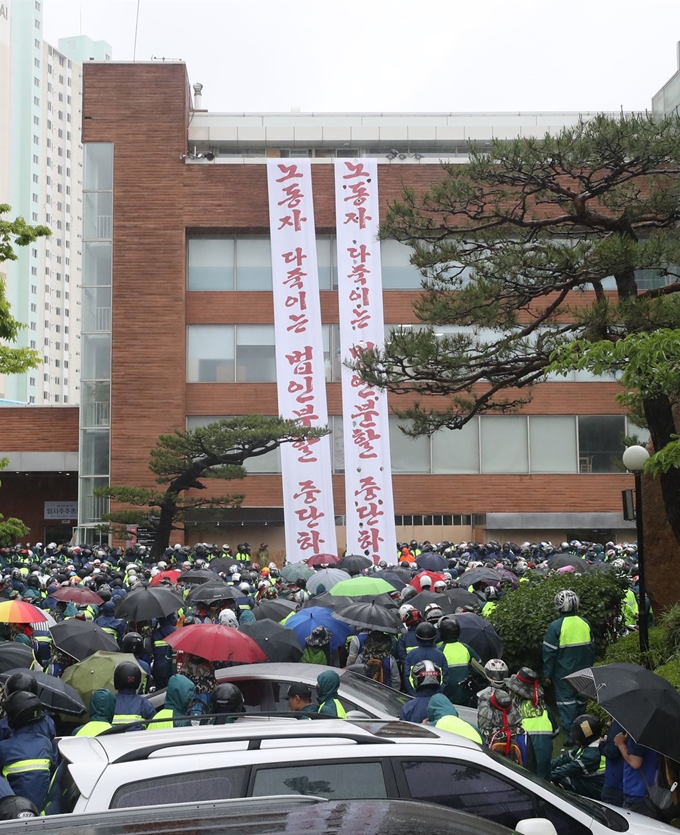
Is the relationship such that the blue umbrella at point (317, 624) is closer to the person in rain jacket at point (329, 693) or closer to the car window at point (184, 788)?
the person in rain jacket at point (329, 693)

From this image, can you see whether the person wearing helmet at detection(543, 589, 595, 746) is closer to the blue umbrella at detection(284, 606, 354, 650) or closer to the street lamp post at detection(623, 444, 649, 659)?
the street lamp post at detection(623, 444, 649, 659)

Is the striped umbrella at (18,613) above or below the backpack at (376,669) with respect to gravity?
above

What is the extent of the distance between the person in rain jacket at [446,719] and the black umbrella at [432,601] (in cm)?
470

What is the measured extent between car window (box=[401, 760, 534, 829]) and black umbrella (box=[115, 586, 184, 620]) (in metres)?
6.47

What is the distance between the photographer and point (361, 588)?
37.6 feet

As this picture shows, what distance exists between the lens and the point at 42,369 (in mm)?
99250

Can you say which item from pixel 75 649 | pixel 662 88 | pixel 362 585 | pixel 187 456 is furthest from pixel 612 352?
pixel 662 88

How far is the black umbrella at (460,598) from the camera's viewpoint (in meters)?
11.0

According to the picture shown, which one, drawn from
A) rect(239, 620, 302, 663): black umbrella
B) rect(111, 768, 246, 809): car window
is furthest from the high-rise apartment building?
rect(111, 768, 246, 809): car window

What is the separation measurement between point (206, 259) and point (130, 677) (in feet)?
96.8

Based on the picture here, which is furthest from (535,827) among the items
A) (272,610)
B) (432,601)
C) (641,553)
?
(432,601)

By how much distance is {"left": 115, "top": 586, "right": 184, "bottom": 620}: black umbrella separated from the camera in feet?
33.9

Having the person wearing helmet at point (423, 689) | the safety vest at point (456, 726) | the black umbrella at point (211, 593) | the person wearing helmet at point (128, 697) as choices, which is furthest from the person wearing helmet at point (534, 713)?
the black umbrella at point (211, 593)

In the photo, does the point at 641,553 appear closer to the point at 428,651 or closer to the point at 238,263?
the point at 428,651
